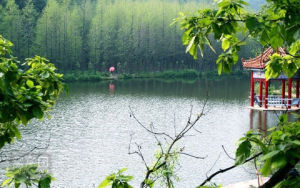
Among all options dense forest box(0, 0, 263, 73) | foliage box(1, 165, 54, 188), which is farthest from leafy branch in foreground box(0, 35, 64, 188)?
dense forest box(0, 0, 263, 73)

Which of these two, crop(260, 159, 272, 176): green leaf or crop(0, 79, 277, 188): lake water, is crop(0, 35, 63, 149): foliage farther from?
crop(0, 79, 277, 188): lake water

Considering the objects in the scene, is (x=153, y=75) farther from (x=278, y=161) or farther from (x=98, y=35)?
(x=278, y=161)

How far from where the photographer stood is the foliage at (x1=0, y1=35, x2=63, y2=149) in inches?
67.2

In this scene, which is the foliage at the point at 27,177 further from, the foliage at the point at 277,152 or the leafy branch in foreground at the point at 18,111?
the foliage at the point at 277,152

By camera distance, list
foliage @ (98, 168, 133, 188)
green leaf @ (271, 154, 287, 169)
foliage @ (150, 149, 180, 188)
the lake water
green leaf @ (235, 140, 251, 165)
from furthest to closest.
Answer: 1. the lake water
2. foliage @ (150, 149, 180, 188)
3. foliage @ (98, 168, 133, 188)
4. green leaf @ (235, 140, 251, 165)
5. green leaf @ (271, 154, 287, 169)

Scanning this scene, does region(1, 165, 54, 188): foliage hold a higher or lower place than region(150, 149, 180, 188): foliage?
higher

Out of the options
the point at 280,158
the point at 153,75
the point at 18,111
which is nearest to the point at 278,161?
the point at 280,158

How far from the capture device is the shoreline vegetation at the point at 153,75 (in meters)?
31.7

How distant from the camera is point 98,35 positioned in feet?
117

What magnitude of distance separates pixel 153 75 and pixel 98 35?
542cm

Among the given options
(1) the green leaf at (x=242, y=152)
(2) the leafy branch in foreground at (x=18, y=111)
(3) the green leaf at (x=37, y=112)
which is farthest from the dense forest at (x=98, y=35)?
(1) the green leaf at (x=242, y=152)

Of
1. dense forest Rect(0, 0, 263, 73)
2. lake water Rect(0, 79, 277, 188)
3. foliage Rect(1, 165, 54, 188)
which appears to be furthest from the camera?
dense forest Rect(0, 0, 263, 73)

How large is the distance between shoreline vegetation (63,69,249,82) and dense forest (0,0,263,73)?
1805mm

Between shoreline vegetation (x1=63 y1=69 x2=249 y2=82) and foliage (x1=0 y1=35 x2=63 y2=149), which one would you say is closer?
foliage (x1=0 y1=35 x2=63 y2=149)
